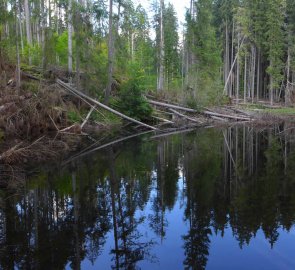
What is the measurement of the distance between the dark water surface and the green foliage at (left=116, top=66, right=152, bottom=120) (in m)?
12.7

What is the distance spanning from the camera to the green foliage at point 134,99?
25844 millimetres

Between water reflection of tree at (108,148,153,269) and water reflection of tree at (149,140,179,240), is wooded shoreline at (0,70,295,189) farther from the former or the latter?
water reflection of tree at (108,148,153,269)

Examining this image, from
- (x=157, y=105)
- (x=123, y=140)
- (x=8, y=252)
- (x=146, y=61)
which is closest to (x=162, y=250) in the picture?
(x=8, y=252)

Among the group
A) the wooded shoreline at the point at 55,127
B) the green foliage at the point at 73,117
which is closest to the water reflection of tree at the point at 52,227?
the wooded shoreline at the point at 55,127

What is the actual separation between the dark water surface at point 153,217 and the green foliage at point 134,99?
41.6 ft

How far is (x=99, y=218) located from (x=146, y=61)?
43225 millimetres

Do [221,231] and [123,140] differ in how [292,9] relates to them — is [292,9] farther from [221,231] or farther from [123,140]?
[221,231]

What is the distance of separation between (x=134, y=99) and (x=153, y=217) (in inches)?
719

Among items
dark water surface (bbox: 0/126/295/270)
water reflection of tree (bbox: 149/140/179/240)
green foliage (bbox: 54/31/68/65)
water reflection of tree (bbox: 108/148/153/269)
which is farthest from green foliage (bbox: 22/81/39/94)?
water reflection of tree (bbox: 108/148/153/269)

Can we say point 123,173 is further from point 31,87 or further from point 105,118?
point 105,118

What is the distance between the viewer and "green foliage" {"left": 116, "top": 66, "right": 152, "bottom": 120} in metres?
25.8

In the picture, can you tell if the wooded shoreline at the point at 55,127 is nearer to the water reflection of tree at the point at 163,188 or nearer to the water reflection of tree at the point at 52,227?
the water reflection of tree at the point at 52,227

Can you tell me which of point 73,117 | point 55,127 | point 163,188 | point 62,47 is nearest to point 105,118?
point 73,117

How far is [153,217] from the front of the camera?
26.2ft
